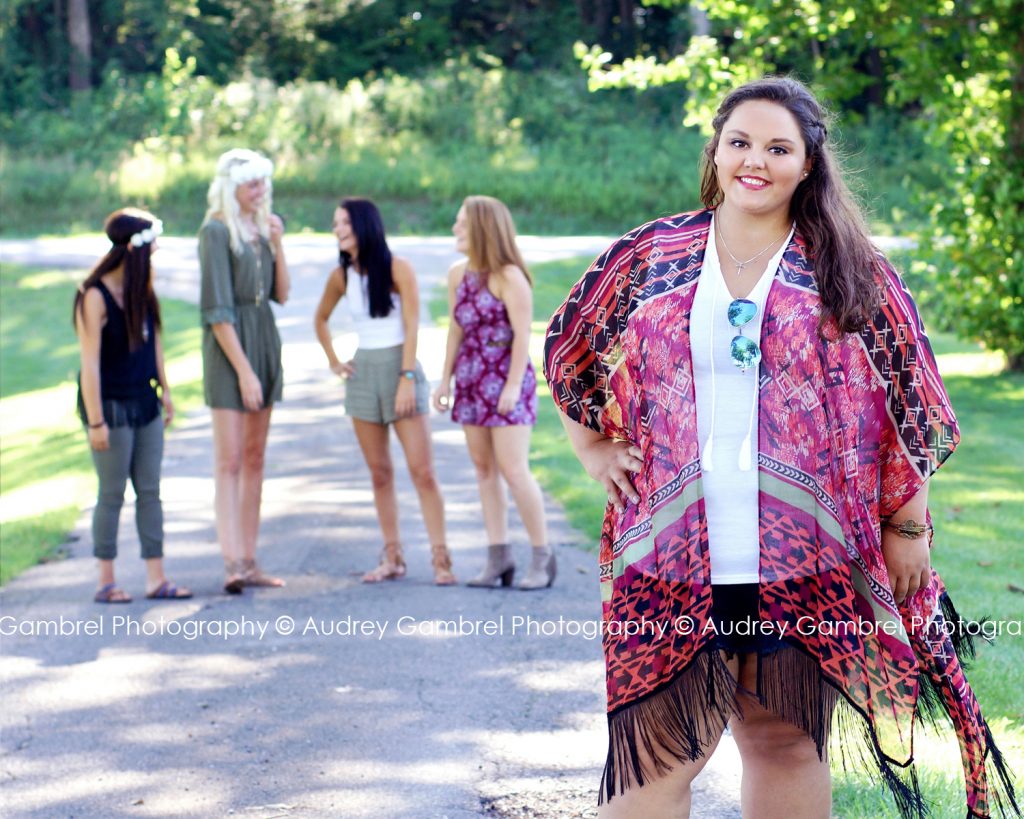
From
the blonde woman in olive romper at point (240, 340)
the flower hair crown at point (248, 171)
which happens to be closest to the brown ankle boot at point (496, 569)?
the blonde woman in olive romper at point (240, 340)

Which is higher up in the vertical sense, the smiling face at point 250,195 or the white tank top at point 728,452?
the smiling face at point 250,195

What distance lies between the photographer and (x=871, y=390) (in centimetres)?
318

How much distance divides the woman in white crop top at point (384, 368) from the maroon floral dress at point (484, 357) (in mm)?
246

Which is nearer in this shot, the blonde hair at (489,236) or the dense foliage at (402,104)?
the blonde hair at (489,236)

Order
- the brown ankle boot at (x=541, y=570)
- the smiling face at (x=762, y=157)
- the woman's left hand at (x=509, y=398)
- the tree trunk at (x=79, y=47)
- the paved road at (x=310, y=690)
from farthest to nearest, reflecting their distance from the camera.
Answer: the tree trunk at (x=79, y=47) < the brown ankle boot at (x=541, y=570) < the woman's left hand at (x=509, y=398) < the paved road at (x=310, y=690) < the smiling face at (x=762, y=157)

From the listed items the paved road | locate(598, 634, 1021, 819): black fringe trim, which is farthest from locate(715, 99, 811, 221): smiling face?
the paved road

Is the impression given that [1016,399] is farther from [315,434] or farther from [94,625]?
[94,625]

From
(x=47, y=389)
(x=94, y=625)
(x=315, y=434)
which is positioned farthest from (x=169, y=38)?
(x=94, y=625)

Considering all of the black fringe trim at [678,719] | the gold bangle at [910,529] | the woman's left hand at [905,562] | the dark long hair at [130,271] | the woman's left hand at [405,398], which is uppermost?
the dark long hair at [130,271]

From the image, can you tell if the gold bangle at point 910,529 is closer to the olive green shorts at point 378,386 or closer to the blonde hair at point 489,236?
the blonde hair at point 489,236

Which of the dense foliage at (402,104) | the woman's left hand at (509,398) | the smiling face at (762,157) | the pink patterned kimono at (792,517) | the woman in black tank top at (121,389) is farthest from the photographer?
→ the dense foliage at (402,104)

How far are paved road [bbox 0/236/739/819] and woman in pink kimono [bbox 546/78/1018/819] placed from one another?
1299 millimetres

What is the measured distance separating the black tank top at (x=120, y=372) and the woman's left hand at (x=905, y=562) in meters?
4.85

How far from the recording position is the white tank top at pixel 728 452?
10.2 ft
